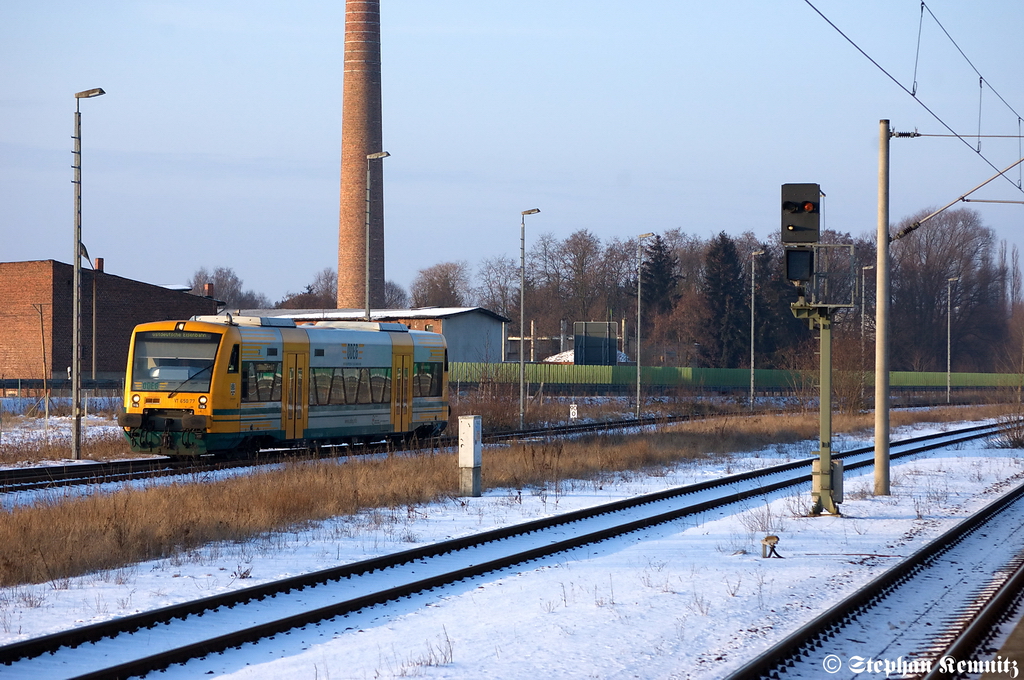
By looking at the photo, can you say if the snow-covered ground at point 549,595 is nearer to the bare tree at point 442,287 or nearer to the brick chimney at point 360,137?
the brick chimney at point 360,137

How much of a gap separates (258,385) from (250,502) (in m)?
7.79

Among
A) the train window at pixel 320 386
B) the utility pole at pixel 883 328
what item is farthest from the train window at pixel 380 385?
the utility pole at pixel 883 328

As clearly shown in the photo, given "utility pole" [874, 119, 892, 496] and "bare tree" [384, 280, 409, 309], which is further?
"bare tree" [384, 280, 409, 309]

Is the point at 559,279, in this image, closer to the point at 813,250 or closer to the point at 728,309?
the point at 728,309

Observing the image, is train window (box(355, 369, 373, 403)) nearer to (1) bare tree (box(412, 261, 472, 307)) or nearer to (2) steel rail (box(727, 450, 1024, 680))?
(2) steel rail (box(727, 450, 1024, 680))

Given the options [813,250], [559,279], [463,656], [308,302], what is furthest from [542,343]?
[463,656]

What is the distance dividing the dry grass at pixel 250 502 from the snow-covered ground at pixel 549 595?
51cm

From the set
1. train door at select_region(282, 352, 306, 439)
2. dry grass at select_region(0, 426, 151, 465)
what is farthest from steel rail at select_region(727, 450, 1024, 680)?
dry grass at select_region(0, 426, 151, 465)

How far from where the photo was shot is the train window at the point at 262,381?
22.2m

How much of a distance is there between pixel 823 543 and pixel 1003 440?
22013mm

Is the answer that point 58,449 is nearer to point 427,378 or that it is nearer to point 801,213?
point 427,378

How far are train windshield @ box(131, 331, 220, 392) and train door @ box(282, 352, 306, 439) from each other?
2131mm

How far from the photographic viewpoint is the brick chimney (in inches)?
2704

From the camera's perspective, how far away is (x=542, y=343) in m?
101
